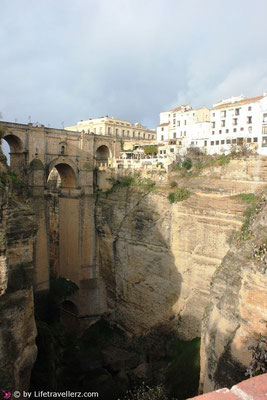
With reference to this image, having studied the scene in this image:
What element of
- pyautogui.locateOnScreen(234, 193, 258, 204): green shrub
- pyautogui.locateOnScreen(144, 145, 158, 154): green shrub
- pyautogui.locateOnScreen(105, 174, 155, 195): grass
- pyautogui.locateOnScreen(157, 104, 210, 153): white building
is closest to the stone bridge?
pyautogui.locateOnScreen(105, 174, 155, 195): grass

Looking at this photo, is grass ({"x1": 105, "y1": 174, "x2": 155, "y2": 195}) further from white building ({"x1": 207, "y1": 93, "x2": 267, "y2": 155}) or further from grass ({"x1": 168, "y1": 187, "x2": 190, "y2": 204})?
white building ({"x1": 207, "y1": 93, "x2": 267, "y2": 155})

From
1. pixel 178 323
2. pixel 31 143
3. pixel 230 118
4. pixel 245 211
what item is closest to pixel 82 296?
pixel 178 323

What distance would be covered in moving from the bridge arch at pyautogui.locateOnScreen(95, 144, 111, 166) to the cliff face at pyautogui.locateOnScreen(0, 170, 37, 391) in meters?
19.2

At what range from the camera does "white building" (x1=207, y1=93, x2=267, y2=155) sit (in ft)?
85.6

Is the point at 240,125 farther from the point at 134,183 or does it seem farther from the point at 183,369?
the point at 183,369

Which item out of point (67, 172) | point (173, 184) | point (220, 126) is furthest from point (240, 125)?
point (67, 172)

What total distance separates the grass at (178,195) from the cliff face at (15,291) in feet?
38.2

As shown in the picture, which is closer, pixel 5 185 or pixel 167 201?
pixel 5 185

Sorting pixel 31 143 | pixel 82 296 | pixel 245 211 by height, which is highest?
pixel 31 143

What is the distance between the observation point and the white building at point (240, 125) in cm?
2609

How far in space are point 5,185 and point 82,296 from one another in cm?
1656

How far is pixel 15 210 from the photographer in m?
10.1

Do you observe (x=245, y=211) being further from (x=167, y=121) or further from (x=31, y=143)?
(x=167, y=121)

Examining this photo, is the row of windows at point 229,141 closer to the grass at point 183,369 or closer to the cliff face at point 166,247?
the cliff face at point 166,247
